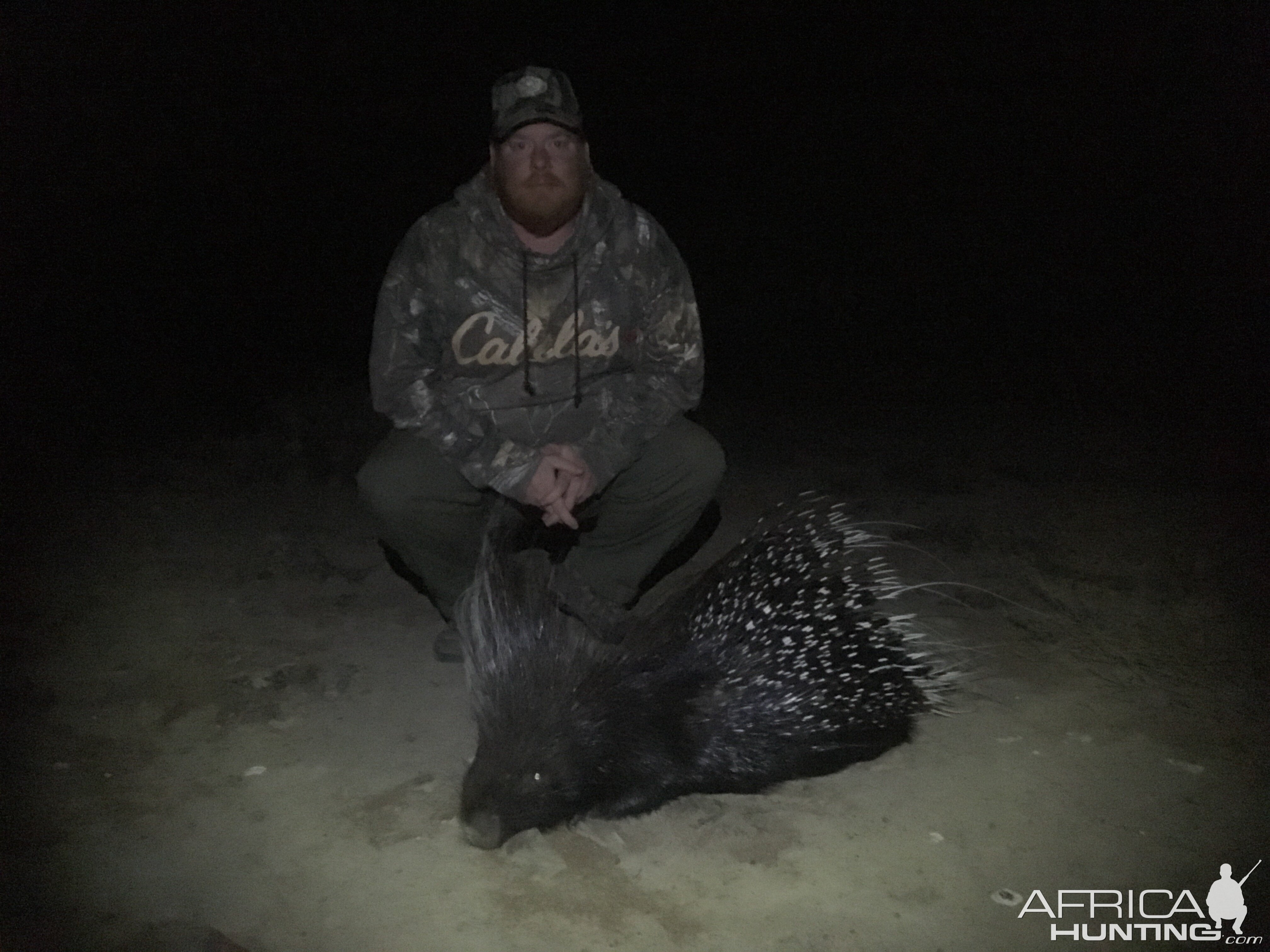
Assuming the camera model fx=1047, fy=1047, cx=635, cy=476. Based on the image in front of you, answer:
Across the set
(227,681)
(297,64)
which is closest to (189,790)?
(227,681)

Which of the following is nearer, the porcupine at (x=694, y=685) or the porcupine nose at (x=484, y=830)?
the porcupine nose at (x=484, y=830)

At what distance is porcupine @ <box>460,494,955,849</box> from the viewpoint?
2.24 m

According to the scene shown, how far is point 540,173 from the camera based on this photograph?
2.60 m

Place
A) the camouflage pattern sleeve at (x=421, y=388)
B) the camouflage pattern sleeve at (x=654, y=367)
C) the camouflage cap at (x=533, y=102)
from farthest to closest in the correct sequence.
Answer: the camouflage pattern sleeve at (x=654, y=367) < the camouflage pattern sleeve at (x=421, y=388) < the camouflage cap at (x=533, y=102)

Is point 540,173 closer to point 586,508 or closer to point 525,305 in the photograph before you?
point 525,305

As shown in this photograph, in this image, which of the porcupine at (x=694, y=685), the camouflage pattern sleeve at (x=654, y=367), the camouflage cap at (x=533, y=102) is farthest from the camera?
the camouflage pattern sleeve at (x=654, y=367)

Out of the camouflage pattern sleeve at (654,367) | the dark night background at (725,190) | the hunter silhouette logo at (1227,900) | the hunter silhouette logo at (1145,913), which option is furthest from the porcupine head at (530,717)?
the dark night background at (725,190)

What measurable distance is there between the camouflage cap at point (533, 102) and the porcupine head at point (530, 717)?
1092 mm

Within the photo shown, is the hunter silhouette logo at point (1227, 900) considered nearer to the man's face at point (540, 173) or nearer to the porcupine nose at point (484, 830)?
the porcupine nose at point (484, 830)

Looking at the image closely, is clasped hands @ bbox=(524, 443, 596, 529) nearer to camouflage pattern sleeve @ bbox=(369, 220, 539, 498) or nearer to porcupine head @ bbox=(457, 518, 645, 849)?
camouflage pattern sleeve @ bbox=(369, 220, 539, 498)

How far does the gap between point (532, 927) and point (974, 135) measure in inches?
425

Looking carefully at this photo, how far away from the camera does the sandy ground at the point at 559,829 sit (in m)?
1.97

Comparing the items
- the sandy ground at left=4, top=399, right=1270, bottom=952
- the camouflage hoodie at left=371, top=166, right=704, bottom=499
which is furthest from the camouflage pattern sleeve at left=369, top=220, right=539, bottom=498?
the sandy ground at left=4, top=399, right=1270, bottom=952

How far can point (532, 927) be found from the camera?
76.6 inches
